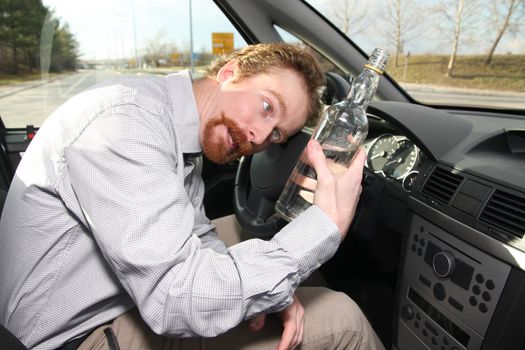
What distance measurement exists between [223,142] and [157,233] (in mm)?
548

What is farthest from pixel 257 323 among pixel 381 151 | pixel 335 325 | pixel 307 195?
pixel 381 151

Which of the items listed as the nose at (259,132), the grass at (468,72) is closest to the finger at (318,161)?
the nose at (259,132)

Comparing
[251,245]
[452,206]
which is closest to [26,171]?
[251,245]

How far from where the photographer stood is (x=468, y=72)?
2031mm

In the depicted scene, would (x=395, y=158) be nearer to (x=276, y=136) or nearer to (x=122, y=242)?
(x=276, y=136)

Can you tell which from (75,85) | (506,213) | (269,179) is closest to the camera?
(506,213)

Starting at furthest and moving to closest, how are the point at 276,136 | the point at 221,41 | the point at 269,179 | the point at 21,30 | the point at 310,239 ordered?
the point at 21,30 < the point at 221,41 < the point at 269,179 < the point at 276,136 < the point at 310,239

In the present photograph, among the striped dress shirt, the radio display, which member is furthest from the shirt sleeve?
the radio display

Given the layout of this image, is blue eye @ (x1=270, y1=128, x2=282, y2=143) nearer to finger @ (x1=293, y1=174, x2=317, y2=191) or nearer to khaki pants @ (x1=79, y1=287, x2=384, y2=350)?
finger @ (x1=293, y1=174, x2=317, y2=191)

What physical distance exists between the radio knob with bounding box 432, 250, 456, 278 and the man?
289mm

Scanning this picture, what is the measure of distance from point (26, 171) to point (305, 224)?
29.7 inches

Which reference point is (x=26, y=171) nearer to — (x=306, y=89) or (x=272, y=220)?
(x=306, y=89)

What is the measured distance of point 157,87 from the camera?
1.24 m

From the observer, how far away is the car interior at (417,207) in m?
1.17
